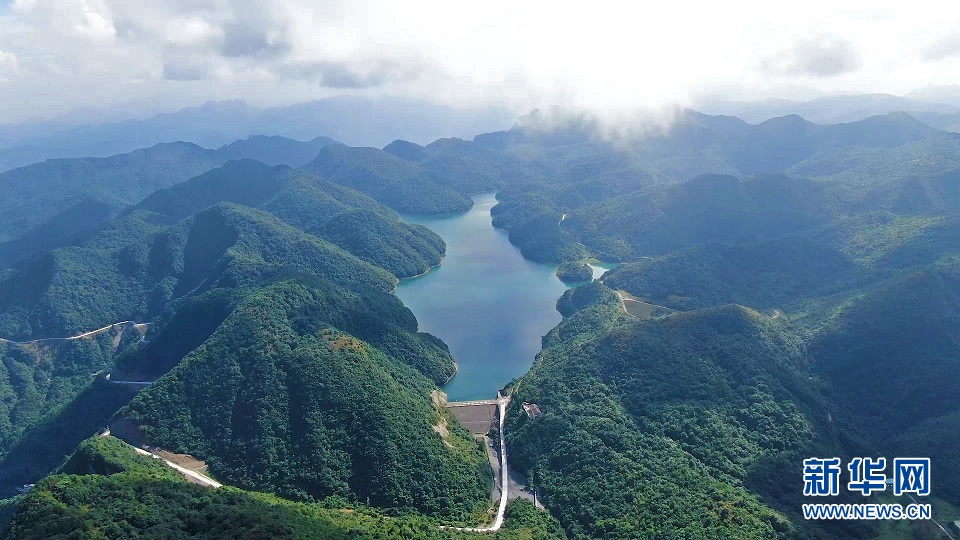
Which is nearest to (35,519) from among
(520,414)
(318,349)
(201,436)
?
(201,436)

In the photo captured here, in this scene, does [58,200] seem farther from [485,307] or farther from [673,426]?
[673,426]

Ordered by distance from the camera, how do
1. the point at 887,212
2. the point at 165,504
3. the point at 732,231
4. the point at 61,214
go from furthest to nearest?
the point at 61,214 < the point at 732,231 < the point at 887,212 < the point at 165,504

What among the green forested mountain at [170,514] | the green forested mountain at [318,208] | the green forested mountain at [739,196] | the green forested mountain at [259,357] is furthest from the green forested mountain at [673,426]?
the green forested mountain at [318,208]

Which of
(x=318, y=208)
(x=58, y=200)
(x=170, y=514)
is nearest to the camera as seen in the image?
(x=170, y=514)

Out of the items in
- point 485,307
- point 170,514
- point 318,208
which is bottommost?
point 485,307

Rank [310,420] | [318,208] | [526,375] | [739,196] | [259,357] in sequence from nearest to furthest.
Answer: [310,420] < [259,357] < [526,375] < [739,196] < [318,208]

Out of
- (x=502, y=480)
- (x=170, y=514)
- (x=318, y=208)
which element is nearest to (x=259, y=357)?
(x=170, y=514)

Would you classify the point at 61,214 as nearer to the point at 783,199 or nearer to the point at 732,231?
the point at 732,231

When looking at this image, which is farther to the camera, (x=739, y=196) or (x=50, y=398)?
(x=739, y=196)

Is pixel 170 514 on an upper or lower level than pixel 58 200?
lower
